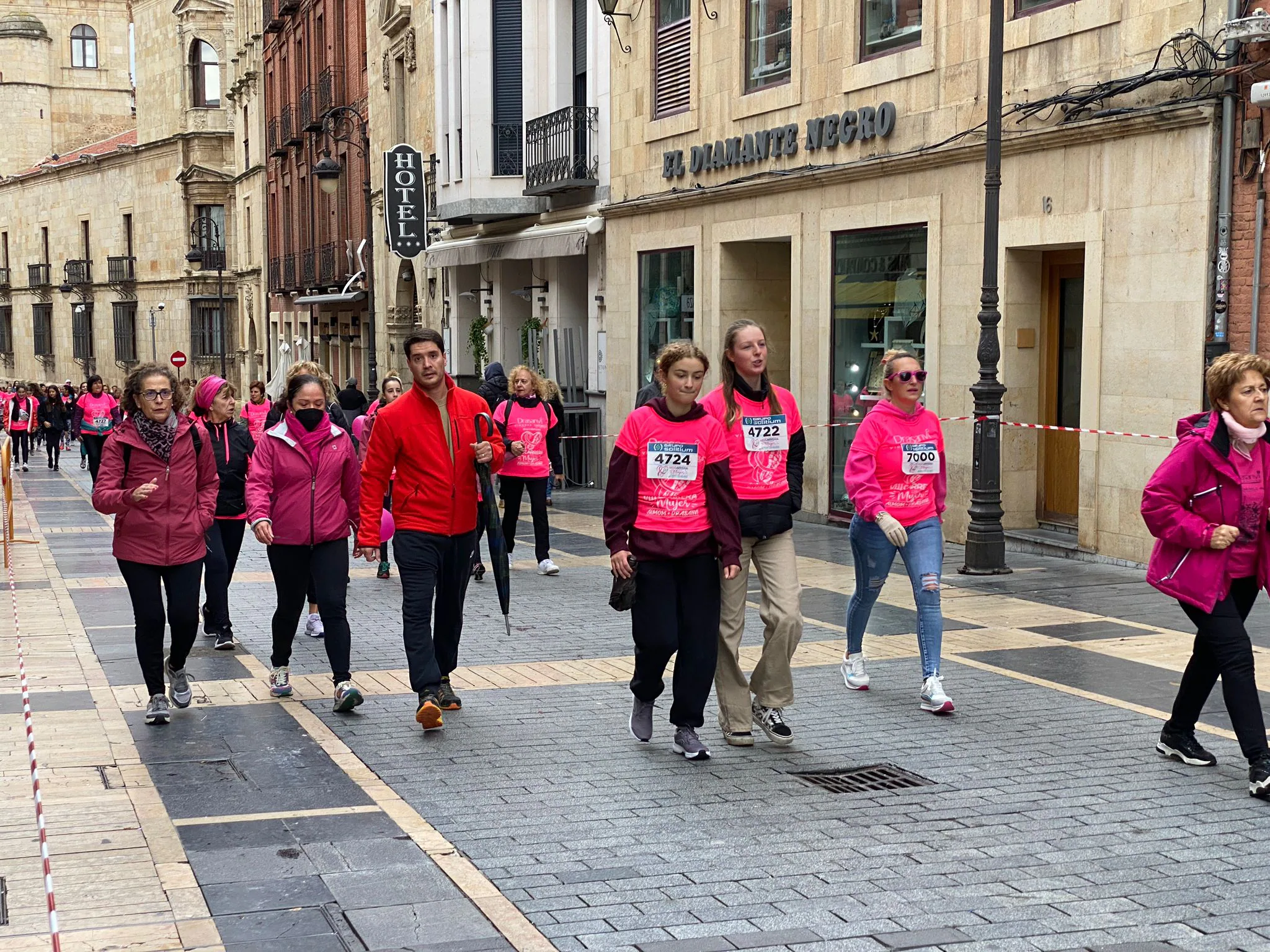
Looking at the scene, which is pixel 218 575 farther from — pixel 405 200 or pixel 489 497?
pixel 405 200

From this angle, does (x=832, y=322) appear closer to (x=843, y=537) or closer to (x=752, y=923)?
(x=843, y=537)

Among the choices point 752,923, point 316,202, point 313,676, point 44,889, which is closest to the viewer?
point 752,923

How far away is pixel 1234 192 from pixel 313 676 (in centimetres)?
784

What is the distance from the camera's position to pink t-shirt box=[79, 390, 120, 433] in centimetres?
2680

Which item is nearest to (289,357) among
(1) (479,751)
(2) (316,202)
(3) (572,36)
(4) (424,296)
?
(2) (316,202)

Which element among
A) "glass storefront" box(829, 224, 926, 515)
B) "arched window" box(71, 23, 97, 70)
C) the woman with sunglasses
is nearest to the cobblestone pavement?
the woman with sunglasses

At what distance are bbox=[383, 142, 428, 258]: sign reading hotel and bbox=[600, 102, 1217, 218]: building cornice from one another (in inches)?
390

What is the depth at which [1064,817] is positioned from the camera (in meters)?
6.23

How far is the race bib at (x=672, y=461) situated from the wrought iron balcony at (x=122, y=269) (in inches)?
2444

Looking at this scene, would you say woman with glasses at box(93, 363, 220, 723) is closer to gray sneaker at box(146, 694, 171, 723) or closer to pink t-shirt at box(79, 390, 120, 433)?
gray sneaker at box(146, 694, 171, 723)

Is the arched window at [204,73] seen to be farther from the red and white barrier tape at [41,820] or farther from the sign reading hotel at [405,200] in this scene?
the red and white barrier tape at [41,820]

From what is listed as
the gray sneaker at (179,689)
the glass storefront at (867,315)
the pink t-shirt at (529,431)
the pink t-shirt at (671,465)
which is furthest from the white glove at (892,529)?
the glass storefront at (867,315)

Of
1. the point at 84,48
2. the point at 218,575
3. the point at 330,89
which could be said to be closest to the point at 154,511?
the point at 218,575

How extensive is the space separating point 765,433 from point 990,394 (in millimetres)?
6196
